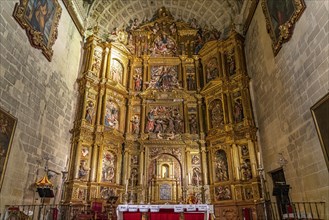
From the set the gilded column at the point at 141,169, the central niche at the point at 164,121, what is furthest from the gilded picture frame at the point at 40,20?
the gilded column at the point at 141,169

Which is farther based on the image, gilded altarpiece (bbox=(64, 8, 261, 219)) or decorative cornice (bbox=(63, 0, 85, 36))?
decorative cornice (bbox=(63, 0, 85, 36))

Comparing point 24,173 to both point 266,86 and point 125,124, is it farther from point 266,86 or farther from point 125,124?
point 266,86

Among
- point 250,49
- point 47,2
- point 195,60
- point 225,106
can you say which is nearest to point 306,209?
point 225,106

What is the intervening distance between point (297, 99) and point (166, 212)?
5.98 m

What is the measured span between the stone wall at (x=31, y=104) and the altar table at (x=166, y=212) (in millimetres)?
3348

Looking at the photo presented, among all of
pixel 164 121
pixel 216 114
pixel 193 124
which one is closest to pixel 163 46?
pixel 164 121

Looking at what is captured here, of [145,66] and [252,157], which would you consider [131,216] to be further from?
[145,66]

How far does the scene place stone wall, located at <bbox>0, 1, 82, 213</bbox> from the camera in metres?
8.39

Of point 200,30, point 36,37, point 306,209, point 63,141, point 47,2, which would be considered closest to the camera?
point 306,209

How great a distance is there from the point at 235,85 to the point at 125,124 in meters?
6.38

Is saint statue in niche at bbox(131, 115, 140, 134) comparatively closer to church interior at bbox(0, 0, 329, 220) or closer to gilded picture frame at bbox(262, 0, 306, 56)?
church interior at bbox(0, 0, 329, 220)

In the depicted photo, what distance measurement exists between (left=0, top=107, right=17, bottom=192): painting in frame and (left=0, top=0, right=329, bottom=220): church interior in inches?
2.0

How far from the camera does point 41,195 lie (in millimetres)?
9133

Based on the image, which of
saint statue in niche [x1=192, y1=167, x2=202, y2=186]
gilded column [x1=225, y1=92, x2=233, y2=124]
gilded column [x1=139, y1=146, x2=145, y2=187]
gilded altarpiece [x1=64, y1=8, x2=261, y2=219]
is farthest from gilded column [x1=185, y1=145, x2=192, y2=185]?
gilded column [x1=225, y1=92, x2=233, y2=124]
